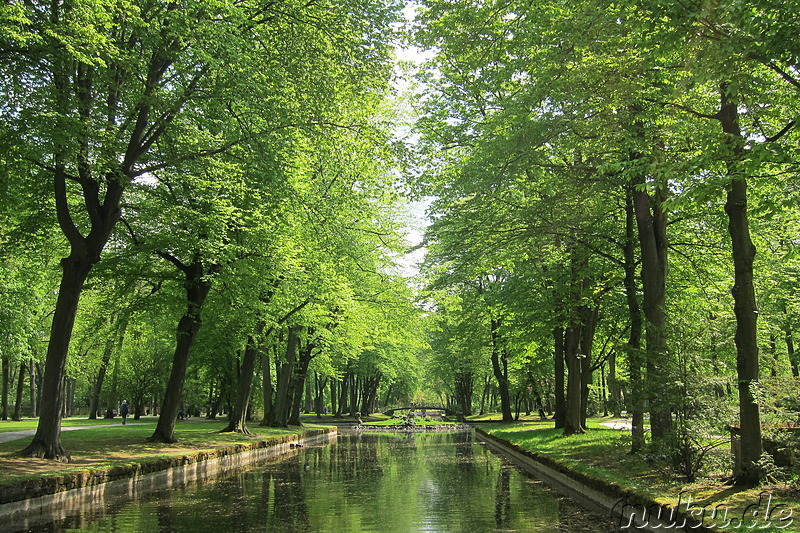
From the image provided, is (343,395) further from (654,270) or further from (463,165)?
(654,270)

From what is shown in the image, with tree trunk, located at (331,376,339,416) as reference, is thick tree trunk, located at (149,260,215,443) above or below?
above

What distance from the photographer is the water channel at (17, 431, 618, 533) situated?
9.08m

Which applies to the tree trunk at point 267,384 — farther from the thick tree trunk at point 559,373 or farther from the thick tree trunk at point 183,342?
the thick tree trunk at point 559,373

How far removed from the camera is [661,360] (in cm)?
1123

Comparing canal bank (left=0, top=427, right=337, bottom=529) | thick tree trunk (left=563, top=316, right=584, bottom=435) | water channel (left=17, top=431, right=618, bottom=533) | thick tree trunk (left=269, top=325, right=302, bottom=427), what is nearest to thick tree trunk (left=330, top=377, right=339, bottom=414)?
thick tree trunk (left=269, top=325, right=302, bottom=427)

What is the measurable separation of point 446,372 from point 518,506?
53.3 metres

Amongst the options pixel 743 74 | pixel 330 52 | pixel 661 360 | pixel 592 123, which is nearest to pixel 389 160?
pixel 330 52

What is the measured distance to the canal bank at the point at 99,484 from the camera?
9539 mm

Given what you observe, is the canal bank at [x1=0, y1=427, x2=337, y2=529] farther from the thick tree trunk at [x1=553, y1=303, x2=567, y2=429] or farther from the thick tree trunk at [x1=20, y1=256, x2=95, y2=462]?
the thick tree trunk at [x1=553, y1=303, x2=567, y2=429]

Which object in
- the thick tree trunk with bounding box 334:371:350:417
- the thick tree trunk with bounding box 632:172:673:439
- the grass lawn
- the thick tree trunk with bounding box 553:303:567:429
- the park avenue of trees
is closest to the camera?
the park avenue of trees

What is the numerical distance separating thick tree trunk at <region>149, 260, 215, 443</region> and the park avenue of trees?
0.30 ft

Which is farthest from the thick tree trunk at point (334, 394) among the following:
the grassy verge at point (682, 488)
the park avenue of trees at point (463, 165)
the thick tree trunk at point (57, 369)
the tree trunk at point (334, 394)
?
the grassy verge at point (682, 488)

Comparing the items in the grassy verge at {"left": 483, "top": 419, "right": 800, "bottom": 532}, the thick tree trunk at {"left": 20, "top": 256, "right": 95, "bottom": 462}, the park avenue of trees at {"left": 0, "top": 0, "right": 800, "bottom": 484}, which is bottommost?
the grassy verge at {"left": 483, "top": 419, "right": 800, "bottom": 532}

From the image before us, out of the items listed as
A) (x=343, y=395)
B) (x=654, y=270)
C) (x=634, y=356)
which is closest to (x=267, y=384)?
(x=654, y=270)
